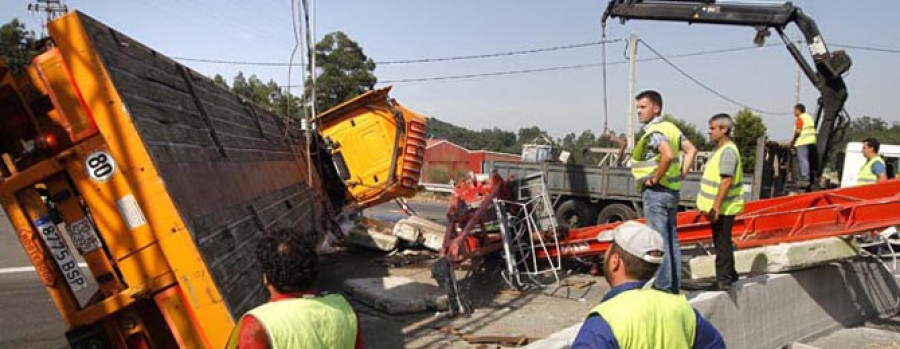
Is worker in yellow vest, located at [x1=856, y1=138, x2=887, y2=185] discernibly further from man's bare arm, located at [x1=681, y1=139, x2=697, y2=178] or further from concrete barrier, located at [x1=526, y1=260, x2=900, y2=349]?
man's bare arm, located at [x1=681, y1=139, x2=697, y2=178]

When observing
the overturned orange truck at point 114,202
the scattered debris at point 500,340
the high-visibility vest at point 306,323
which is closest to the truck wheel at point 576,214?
the scattered debris at point 500,340

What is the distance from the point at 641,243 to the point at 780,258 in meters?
4.57

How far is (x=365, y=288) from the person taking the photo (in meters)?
7.38

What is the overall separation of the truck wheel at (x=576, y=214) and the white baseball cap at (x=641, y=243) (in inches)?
463

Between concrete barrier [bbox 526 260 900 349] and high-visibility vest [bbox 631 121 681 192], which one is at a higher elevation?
high-visibility vest [bbox 631 121 681 192]

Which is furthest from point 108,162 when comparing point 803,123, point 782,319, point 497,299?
point 803,123

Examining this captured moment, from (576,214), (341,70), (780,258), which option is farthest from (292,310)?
(341,70)

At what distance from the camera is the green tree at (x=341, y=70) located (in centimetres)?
4041

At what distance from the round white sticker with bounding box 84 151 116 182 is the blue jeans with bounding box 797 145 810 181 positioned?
11644mm

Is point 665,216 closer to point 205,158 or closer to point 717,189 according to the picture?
point 717,189

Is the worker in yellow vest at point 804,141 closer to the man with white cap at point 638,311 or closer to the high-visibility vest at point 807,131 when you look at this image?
the high-visibility vest at point 807,131

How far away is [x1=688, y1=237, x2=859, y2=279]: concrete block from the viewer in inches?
241

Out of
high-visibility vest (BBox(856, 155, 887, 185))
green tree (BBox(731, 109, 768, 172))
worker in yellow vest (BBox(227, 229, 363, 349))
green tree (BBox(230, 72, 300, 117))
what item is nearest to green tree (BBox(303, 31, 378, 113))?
green tree (BBox(230, 72, 300, 117))

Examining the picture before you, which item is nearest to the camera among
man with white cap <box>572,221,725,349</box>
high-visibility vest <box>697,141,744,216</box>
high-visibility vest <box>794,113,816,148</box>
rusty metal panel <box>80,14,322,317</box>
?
man with white cap <box>572,221,725,349</box>
